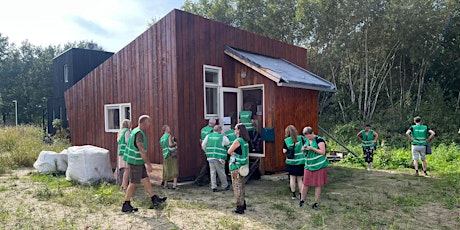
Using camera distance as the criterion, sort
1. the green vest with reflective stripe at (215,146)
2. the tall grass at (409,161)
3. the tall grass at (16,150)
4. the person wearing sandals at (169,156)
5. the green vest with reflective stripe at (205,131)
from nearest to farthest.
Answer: the green vest with reflective stripe at (215,146), the person wearing sandals at (169,156), the green vest with reflective stripe at (205,131), the tall grass at (409,161), the tall grass at (16,150)

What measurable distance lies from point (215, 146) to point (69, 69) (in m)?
17.6

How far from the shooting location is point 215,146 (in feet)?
24.5

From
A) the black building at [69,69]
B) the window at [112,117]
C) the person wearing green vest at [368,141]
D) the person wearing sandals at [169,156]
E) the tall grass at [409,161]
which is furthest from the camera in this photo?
the black building at [69,69]

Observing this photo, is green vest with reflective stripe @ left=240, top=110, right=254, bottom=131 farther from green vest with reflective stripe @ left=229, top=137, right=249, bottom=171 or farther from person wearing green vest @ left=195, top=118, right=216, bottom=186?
green vest with reflective stripe @ left=229, top=137, right=249, bottom=171

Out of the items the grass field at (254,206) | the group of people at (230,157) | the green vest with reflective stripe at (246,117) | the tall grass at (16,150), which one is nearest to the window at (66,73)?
the tall grass at (16,150)

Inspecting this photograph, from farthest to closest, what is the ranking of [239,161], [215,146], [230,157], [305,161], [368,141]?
1. [368,141]
2. [215,146]
3. [305,161]
4. [230,157]
5. [239,161]

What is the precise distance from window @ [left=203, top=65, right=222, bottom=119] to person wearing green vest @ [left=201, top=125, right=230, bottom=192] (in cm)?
140

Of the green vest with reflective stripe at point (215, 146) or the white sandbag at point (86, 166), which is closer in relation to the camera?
the green vest with reflective stripe at point (215, 146)

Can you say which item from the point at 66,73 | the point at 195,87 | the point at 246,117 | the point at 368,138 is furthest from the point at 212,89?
the point at 66,73

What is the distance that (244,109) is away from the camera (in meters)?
9.34

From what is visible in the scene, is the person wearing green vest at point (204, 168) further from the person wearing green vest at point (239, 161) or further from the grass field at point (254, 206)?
the person wearing green vest at point (239, 161)

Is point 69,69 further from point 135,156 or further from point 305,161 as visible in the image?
point 305,161

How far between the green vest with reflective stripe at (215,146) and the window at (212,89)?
1.44 metres

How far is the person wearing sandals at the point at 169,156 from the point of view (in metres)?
7.55
